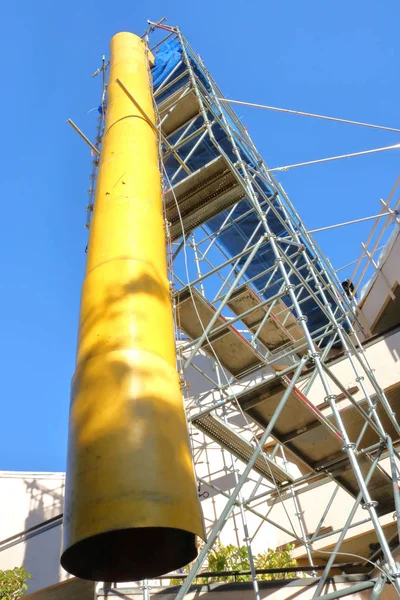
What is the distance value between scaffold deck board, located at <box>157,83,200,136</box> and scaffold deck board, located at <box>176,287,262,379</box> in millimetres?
5007

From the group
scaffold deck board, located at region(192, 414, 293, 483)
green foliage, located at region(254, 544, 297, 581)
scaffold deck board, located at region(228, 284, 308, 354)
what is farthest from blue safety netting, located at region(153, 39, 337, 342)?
green foliage, located at region(254, 544, 297, 581)

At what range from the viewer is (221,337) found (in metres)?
9.30

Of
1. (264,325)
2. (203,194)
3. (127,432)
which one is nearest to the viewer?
(127,432)

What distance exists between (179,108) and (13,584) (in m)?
10.5

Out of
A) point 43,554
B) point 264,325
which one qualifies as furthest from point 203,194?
point 43,554

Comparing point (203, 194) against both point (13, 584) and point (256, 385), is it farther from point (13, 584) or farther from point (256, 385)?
point (13, 584)

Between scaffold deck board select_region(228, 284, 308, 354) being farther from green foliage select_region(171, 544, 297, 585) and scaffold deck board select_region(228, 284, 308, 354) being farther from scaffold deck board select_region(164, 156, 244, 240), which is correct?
green foliage select_region(171, 544, 297, 585)

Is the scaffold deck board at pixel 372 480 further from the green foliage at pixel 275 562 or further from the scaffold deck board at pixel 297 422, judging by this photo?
the green foliage at pixel 275 562

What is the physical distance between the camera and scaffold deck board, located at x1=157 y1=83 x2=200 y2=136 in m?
12.0

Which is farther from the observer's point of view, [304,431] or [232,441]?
[232,441]

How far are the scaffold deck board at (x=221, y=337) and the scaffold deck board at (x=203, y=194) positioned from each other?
4.58 ft

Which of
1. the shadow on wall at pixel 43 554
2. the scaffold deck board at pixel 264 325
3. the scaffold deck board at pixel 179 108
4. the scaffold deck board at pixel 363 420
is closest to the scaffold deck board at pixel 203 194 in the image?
the scaffold deck board at pixel 264 325

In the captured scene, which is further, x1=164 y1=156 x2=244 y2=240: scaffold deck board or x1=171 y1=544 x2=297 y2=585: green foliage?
x1=171 y1=544 x2=297 y2=585: green foliage

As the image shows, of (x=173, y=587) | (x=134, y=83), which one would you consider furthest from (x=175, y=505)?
(x=134, y=83)
